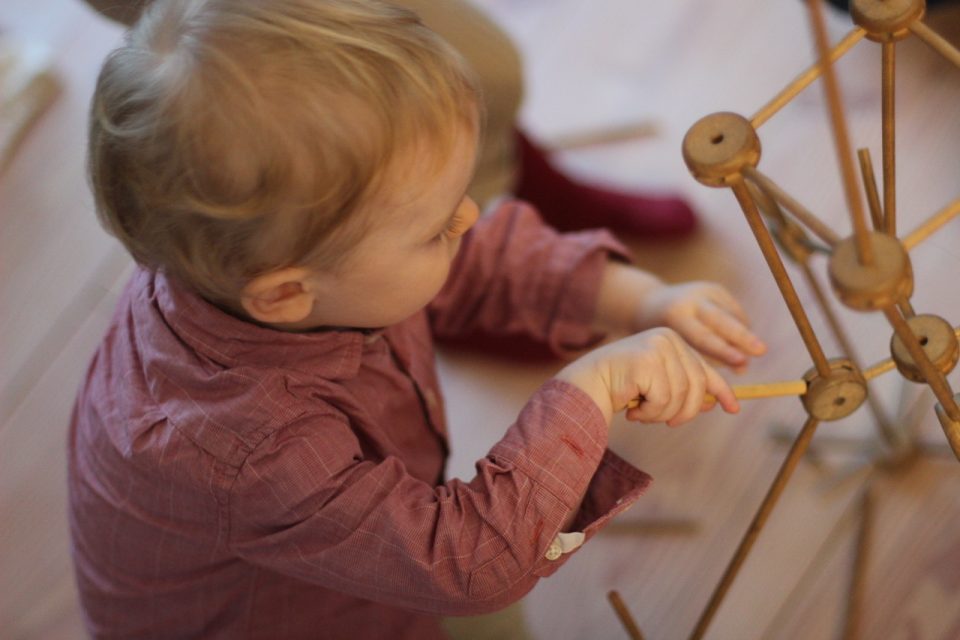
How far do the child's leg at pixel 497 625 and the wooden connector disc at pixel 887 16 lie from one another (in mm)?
575

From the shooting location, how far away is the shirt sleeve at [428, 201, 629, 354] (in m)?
0.89

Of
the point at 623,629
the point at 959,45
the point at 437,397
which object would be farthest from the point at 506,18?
the point at 623,629

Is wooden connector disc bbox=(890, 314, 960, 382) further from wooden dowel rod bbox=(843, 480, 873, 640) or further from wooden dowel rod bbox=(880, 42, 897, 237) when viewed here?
wooden dowel rod bbox=(843, 480, 873, 640)

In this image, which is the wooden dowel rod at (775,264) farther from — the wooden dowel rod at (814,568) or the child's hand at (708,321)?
the wooden dowel rod at (814,568)

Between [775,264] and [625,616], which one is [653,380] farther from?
[625,616]

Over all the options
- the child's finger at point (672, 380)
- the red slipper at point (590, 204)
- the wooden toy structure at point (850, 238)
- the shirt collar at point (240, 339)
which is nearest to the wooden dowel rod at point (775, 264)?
the wooden toy structure at point (850, 238)

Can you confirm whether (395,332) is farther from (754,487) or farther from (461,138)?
(754,487)

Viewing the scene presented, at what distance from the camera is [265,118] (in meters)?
0.57

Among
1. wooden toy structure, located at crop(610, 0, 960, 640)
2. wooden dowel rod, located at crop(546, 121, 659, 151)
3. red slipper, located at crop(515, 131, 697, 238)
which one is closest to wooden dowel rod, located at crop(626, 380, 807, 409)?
wooden toy structure, located at crop(610, 0, 960, 640)

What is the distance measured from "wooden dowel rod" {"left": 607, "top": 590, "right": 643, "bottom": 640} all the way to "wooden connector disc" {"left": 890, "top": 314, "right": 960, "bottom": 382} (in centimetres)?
42

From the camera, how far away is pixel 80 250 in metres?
1.27

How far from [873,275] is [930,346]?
0.14m

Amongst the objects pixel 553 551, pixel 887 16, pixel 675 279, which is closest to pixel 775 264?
pixel 887 16

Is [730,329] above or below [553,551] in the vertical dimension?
above
